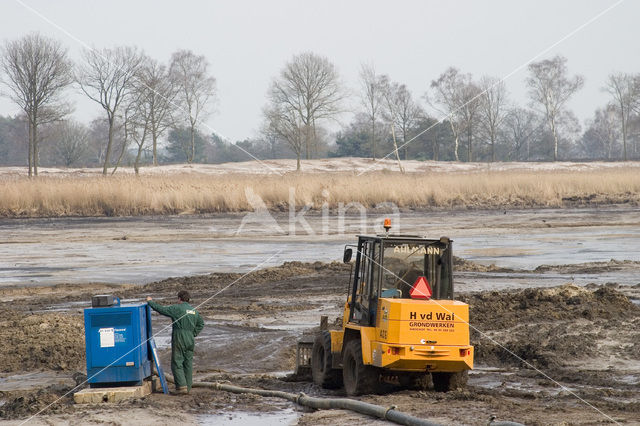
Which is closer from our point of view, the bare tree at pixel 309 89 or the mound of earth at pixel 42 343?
the mound of earth at pixel 42 343

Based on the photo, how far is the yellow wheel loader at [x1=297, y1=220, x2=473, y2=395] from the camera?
10.3 m

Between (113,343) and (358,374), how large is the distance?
294cm

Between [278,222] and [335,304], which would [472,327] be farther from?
[278,222]

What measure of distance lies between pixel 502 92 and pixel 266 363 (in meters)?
90.2

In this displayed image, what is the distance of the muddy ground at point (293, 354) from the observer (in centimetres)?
1003

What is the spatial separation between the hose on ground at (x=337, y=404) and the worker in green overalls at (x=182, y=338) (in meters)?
0.54

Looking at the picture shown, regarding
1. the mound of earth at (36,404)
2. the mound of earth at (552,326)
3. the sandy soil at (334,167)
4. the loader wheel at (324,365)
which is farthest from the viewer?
the sandy soil at (334,167)

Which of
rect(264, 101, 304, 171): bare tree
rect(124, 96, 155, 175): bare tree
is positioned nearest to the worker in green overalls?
rect(264, 101, 304, 171): bare tree

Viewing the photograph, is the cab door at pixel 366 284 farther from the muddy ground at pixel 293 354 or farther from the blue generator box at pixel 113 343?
the blue generator box at pixel 113 343

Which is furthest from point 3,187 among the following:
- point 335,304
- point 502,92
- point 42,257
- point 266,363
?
point 502,92

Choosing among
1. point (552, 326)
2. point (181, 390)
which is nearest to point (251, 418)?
point (181, 390)

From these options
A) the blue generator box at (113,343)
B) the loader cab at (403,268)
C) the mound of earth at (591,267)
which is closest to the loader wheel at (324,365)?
the loader cab at (403,268)

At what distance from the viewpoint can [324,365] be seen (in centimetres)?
1196

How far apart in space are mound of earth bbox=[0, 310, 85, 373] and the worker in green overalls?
10.2 ft
